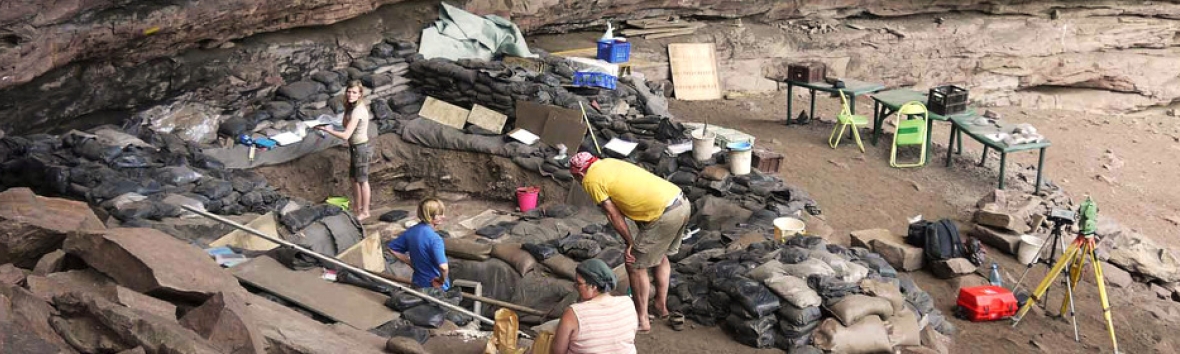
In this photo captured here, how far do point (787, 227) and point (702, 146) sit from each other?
2165 mm

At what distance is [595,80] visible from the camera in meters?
12.3

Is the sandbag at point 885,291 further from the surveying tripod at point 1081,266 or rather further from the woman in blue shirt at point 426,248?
the woman in blue shirt at point 426,248

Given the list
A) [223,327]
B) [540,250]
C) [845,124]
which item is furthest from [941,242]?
[223,327]

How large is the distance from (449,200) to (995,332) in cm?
597

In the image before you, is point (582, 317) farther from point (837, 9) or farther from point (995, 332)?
point (837, 9)

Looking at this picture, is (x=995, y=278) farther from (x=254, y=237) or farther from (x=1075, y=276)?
(x=254, y=237)

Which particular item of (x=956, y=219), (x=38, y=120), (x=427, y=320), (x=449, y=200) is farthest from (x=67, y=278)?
(x=956, y=219)

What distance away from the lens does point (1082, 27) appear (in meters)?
17.7

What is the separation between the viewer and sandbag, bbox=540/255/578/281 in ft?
26.6

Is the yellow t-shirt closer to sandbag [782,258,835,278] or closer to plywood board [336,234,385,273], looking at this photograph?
sandbag [782,258,835,278]

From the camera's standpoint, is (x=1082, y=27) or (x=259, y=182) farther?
(x=1082, y=27)

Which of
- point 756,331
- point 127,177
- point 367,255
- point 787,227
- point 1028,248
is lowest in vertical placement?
point 1028,248

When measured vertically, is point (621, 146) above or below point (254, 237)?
below

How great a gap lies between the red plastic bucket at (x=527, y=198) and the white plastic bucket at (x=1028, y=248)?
4.73 metres
